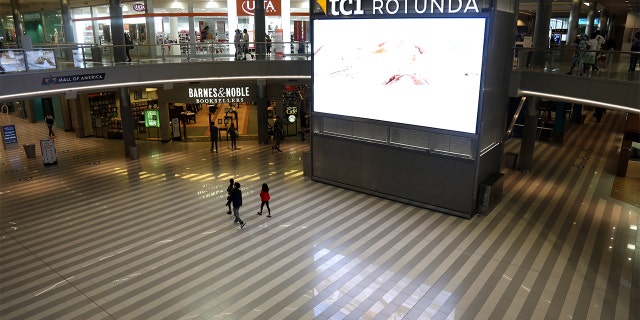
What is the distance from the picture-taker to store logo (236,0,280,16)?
20.5 meters

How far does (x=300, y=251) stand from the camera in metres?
10.7

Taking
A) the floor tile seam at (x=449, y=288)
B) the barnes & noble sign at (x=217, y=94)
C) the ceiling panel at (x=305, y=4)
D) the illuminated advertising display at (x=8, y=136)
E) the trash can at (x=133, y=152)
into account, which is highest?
the ceiling panel at (x=305, y=4)

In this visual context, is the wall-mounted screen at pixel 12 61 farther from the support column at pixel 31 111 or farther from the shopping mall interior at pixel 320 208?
the support column at pixel 31 111

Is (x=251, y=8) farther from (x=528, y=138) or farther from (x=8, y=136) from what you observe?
(x=528, y=138)

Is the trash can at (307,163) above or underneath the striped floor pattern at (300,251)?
above

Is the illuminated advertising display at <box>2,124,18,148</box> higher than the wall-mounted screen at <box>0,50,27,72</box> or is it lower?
lower

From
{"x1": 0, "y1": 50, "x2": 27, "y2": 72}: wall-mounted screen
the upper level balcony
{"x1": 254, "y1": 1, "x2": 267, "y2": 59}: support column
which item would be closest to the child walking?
the upper level balcony

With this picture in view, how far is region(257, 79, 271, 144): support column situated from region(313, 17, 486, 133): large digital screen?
6.07 meters

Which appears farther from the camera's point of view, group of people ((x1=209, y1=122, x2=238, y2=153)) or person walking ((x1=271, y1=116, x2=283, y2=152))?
person walking ((x1=271, y1=116, x2=283, y2=152))

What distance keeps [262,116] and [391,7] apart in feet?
31.8

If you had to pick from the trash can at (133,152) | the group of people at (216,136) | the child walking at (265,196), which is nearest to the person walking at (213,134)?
the group of people at (216,136)

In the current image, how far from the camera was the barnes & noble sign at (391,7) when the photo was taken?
11641 millimetres

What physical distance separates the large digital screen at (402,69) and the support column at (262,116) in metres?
6.07

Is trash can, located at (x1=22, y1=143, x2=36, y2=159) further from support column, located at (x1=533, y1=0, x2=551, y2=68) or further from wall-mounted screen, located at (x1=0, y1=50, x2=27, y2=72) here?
support column, located at (x1=533, y1=0, x2=551, y2=68)
